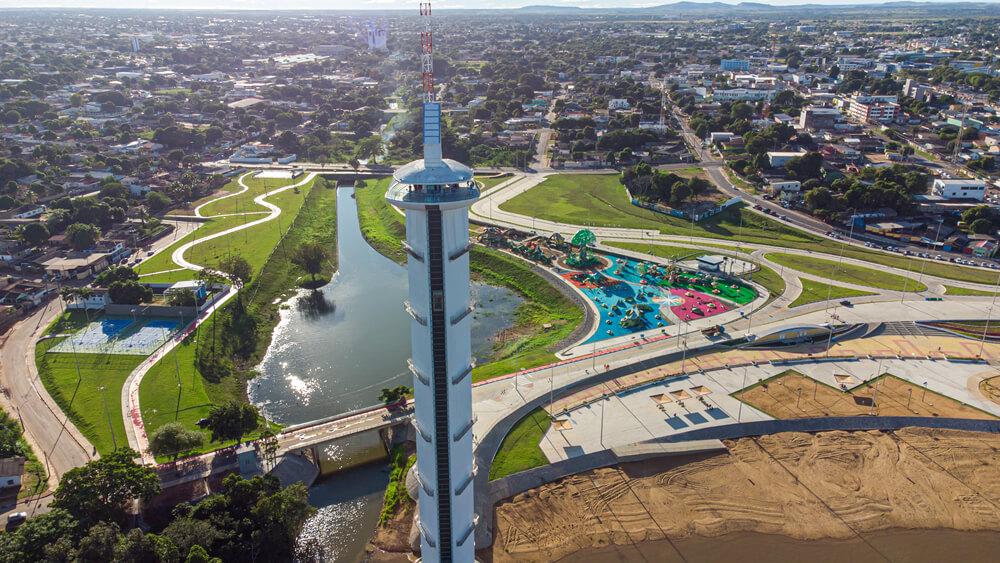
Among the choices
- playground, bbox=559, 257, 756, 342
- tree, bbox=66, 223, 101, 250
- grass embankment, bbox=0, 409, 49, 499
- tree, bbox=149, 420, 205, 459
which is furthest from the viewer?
tree, bbox=66, 223, 101, 250

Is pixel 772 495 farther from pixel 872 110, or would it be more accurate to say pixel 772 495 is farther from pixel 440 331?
pixel 872 110

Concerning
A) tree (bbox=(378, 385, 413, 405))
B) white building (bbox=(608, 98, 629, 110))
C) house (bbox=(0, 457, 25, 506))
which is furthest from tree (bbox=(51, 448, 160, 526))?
white building (bbox=(608, 98, 629, 110))

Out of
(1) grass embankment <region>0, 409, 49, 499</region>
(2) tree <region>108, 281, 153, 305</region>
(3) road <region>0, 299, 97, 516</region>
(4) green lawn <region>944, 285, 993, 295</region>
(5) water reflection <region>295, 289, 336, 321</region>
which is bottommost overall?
(5) water reflection <region>295, 289, 336, 321</region>

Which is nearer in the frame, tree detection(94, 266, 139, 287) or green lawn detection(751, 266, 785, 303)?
tree detection(94, 266, 139, 287)

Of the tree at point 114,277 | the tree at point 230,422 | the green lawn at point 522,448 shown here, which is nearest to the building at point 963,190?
the green lawn at point 522,448

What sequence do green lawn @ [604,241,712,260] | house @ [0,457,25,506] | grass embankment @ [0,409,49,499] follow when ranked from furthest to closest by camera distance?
green lawn @ [604,241,712,260]
grass embankment @ [0,409,49,499]
house @ [0,457,25,506]

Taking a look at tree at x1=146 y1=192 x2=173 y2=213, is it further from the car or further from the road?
the car

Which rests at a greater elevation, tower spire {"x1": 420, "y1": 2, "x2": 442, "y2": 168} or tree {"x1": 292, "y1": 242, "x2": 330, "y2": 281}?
tower spire {"x1": 420, "y1": 2, "x2": 442, "y2": 168}
